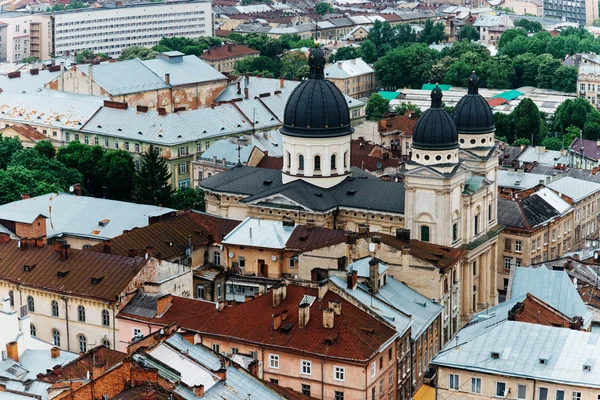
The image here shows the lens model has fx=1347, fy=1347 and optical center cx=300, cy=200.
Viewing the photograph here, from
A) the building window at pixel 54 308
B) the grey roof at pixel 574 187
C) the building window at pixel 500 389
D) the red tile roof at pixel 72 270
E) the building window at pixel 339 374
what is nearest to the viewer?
the building window at pixel 500 389

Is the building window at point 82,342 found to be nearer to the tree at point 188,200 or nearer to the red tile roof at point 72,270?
the red tile roof at point 72,270

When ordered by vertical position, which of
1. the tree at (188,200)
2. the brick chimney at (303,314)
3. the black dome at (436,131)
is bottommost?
the tree at (188,200)

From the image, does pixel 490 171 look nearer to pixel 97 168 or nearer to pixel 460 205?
pixel 460 205

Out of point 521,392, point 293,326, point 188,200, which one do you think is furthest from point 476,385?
point 188,200

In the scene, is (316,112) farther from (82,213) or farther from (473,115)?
(82,213)

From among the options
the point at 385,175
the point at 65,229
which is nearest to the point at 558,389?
the point at 65,229

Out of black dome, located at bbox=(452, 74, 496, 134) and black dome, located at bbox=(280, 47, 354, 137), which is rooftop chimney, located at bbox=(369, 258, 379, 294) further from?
black dome, located at bbox=(452, 74, 496, 134)

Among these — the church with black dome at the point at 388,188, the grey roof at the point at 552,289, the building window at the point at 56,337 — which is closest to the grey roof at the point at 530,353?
the grey roof at the point at 552,289
